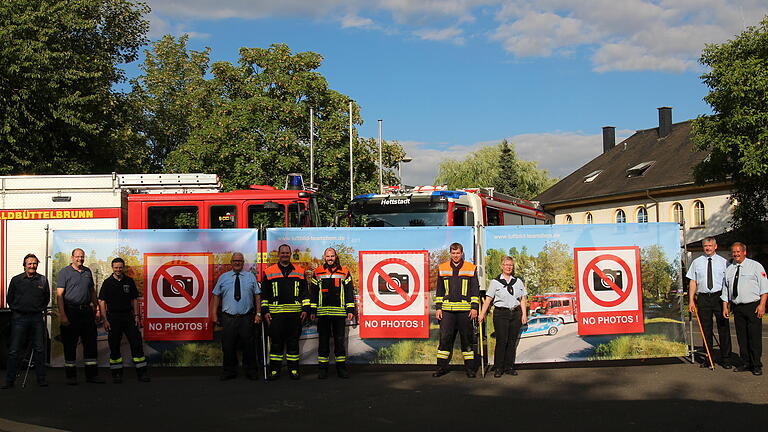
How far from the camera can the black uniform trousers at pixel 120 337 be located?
11.7 metres

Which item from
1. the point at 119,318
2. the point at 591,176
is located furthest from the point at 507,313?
the point at 591,176

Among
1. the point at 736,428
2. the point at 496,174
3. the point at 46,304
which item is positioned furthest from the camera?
the point at 496,174

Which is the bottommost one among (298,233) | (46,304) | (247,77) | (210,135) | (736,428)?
(736,428)

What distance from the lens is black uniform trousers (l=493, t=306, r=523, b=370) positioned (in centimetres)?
1147

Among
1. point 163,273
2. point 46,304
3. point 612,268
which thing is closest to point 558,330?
point 612,268

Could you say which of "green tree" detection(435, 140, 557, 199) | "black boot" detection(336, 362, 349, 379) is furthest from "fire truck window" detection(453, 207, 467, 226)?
"green tree" detection(435, 140, 557, 199)

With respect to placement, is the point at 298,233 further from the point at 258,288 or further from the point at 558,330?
the point at 558,330

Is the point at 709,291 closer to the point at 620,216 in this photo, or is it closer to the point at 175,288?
the point at 175,288

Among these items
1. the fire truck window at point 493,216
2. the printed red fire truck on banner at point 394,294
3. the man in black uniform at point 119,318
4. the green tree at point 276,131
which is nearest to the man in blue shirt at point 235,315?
the man in black uniform at point 119,318

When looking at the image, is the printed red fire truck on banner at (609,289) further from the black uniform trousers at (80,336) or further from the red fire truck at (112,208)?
the black uniform trousers at (80,336)

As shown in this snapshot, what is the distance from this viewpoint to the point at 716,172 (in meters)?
30.5

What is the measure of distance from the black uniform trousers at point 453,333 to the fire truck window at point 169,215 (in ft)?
18.5

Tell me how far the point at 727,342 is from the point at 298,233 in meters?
6.49

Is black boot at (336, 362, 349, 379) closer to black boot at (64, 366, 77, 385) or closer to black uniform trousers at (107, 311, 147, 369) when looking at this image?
black uniform trousers at (107, 311, 147, 369)
